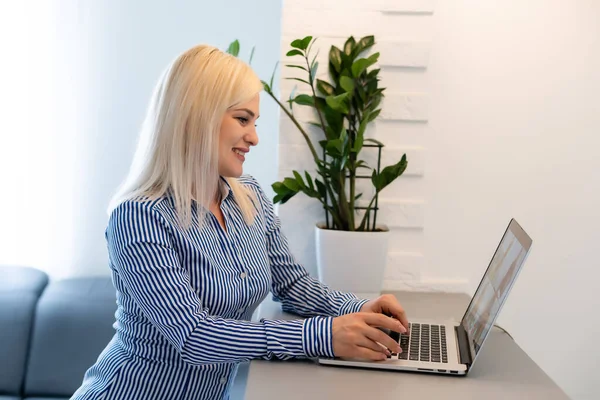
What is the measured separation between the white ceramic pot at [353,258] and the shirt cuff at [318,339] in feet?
2.45

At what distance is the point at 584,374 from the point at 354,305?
1249 mm

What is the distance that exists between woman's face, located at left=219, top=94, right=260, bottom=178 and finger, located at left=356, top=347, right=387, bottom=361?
49cm

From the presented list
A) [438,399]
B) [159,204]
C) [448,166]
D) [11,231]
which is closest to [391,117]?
[448,166]

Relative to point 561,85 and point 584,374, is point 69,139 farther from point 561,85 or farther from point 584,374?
point 584,374

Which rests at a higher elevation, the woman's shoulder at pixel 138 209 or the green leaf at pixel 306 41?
the green leaf at pixel 306 41

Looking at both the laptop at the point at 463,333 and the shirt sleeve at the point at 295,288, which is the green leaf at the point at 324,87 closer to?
the shirt sleeve at the point at 295,288

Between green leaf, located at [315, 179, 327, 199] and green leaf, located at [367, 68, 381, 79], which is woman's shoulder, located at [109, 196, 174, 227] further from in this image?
green leaf, located at [367, 68, 381, 79]

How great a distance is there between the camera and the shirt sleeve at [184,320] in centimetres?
142

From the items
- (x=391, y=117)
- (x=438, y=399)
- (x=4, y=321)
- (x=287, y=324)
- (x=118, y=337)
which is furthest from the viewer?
(x=4, y=321)

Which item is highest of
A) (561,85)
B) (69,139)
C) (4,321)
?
(561,85)

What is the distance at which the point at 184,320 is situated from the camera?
142 cm

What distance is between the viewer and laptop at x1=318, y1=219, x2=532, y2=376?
4.67 ft

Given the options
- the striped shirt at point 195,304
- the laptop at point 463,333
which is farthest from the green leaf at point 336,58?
the laptop at point 463,333

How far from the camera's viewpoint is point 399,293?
7.74ft
